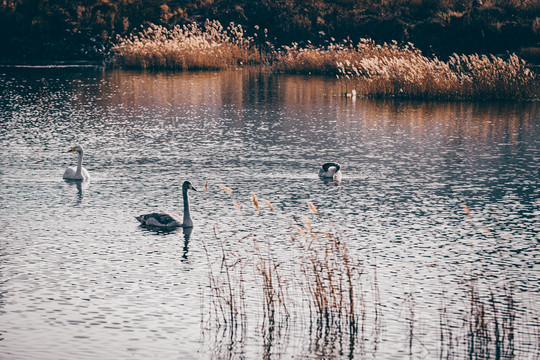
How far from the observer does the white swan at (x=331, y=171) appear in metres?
20.3

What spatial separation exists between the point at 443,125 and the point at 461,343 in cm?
2083

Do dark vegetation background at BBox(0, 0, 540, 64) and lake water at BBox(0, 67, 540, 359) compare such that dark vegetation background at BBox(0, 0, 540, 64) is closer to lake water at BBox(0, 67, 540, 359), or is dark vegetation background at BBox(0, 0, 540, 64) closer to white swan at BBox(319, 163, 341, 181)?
lake water at BBox(0, 67, 540, 359)

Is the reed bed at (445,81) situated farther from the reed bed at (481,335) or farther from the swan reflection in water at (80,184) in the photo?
the reed bed at (481,335)

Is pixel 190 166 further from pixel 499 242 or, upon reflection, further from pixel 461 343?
pixel 461 343

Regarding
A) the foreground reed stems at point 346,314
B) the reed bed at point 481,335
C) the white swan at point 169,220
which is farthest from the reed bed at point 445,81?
the reed bed at point 481,335

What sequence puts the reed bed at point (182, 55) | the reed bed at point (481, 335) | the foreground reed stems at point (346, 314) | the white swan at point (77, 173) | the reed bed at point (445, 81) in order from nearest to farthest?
the reed bed at point (481, 335) → the foreground reed stems at point (346, 314) → the white swan at point (77, 173) → the reed bed at point (445, 81) → the reed bed at point (182, 55)

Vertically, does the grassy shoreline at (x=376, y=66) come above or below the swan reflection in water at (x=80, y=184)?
above

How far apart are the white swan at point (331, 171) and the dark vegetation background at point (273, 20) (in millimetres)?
34200

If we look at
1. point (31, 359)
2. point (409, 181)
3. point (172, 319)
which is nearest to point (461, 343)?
point (172, 319)

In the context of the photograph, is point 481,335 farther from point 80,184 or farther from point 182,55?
point 182,55

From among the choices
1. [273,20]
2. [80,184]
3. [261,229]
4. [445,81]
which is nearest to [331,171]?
[261,229]

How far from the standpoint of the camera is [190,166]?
22.3 meters

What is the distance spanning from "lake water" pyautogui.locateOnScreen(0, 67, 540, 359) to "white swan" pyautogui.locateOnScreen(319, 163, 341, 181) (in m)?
0.39

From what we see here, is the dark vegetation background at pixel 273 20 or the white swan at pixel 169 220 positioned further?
the dark vegetation background at pixel 273 20
